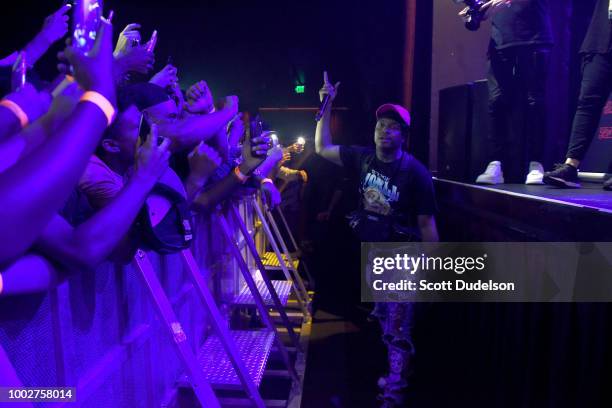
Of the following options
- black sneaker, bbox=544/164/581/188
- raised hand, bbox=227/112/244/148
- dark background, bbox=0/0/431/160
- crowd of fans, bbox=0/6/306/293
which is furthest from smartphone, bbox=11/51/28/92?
dark background, bbox=0/0/431/160

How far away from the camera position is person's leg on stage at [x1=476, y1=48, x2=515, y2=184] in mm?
2881

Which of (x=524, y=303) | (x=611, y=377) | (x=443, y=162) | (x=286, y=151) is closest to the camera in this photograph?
(x=611, y=377)

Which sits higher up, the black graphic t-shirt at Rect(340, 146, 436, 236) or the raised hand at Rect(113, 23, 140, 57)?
the raised hand at Rect(113, 23, 140, 57)

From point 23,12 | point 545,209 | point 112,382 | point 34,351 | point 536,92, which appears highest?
point 23,12

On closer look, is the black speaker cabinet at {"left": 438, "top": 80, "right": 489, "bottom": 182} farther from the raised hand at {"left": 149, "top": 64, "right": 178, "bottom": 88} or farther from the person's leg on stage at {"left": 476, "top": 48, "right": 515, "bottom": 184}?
the raised hand at {"left": 149, "top": 64, "right": 178, "bottom": 88}

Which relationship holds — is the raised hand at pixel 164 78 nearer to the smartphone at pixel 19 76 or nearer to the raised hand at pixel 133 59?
the raised hand at pixel 133 59

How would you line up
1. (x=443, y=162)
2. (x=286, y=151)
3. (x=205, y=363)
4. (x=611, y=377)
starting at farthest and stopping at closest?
(x=286, y=151), (x=443, y=162), (x=205, y=363), (x=611, y=377)

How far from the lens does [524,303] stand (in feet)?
7.14

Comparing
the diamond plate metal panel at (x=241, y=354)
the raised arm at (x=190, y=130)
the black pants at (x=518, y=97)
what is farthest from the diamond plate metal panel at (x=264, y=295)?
the black pants at (x=518, y=97)

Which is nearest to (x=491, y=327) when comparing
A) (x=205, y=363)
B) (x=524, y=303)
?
(x=524, y=303)

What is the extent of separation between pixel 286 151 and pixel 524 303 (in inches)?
107

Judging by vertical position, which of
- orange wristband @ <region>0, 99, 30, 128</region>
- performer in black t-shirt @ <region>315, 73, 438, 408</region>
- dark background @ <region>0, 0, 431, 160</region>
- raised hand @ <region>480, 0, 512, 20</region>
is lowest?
performer in black t-shirt @ <region>315, 73, 438, 408</region>

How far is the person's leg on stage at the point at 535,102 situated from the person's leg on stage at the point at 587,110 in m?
0.29

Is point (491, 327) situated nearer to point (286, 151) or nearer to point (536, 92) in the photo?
point (536, 92)
